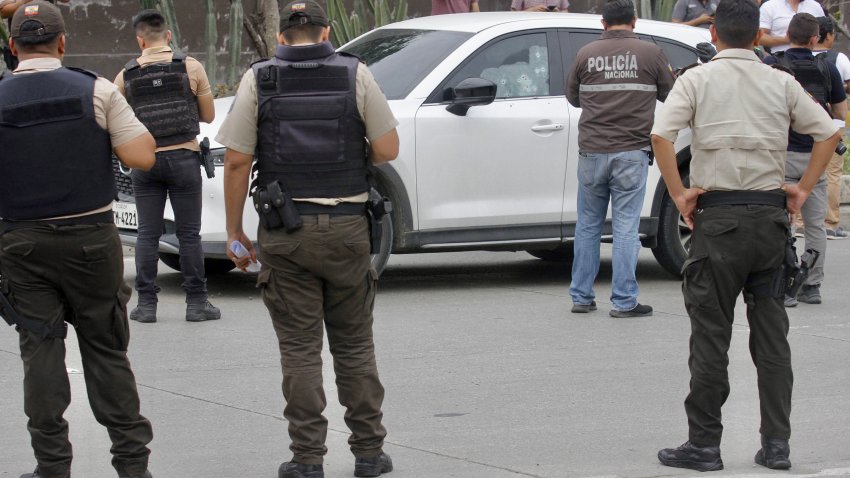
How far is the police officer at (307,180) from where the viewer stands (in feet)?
16.5

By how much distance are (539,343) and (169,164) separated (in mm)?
2384

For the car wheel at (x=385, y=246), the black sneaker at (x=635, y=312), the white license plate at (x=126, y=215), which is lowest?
the black sneaker at (x=635, y=312)

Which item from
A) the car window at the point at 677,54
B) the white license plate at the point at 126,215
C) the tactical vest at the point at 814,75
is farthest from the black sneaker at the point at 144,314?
the tactical vest at the point at 814,75

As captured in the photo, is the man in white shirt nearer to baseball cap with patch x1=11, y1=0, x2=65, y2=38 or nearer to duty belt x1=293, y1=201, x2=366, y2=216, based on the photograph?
duty belt x1=293, y1=201, x2=366, y2=216

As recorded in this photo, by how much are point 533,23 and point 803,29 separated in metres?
1.83

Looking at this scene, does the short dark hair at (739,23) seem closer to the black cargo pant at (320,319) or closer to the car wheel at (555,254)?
the black cargo pant at (320,319)

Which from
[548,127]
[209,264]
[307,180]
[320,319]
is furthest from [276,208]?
[209,264]

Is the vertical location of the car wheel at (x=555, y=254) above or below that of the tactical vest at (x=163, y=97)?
below

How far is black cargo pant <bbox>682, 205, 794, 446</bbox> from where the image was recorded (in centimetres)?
522

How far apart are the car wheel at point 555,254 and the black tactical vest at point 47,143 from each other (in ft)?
20.3

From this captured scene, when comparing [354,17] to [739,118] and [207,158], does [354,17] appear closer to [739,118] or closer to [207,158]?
[207,158]

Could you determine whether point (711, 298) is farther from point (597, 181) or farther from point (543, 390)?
point (597, 181)

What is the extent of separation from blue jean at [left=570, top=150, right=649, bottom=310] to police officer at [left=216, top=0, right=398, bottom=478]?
136 inches

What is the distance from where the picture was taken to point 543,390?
6656mm
